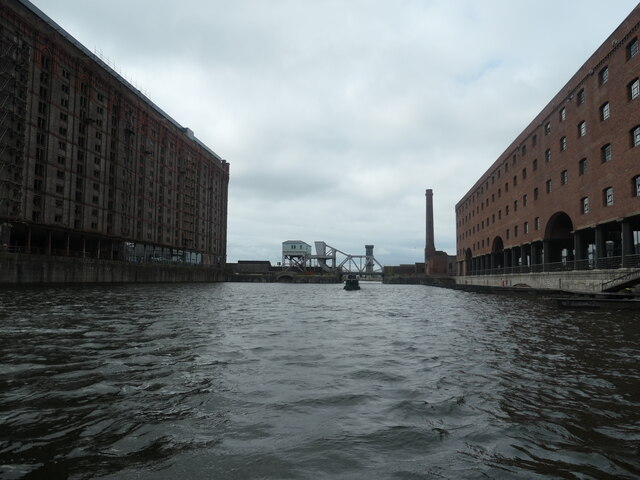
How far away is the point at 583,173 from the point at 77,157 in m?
73.0

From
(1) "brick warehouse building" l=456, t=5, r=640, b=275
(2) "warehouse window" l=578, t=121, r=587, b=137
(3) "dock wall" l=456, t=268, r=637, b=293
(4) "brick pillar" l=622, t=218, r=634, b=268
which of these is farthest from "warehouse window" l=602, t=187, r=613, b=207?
(2) "warehouse window" l=578, t=121, r=587, b=137

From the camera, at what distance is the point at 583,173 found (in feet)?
129

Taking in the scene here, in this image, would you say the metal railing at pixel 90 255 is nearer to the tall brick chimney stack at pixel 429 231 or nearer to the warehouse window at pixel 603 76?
the warehouse window at pixel 603 76

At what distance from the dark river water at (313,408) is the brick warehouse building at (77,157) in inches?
2220

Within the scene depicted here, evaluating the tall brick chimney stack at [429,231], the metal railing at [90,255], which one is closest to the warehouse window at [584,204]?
the metal railing at [90,255]

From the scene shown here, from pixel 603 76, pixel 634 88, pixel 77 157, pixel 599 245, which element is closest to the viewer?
pixel 634 88

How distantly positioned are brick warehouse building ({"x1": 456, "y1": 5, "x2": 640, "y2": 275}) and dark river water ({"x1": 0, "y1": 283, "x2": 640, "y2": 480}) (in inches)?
991

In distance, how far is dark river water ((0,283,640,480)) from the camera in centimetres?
469

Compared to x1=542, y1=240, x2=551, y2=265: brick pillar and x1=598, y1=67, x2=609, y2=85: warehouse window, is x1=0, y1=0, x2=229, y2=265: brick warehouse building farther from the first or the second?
x1=598, y1=67, x2=609, y2=85: warehouse window

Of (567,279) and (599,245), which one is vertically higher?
(599,245)

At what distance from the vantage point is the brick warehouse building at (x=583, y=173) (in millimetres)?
31938

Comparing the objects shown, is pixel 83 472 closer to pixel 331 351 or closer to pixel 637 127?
pixel 331 351

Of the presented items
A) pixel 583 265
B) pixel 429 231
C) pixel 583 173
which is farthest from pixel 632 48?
pixel 429 231

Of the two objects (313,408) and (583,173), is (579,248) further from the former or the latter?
(313,408)
